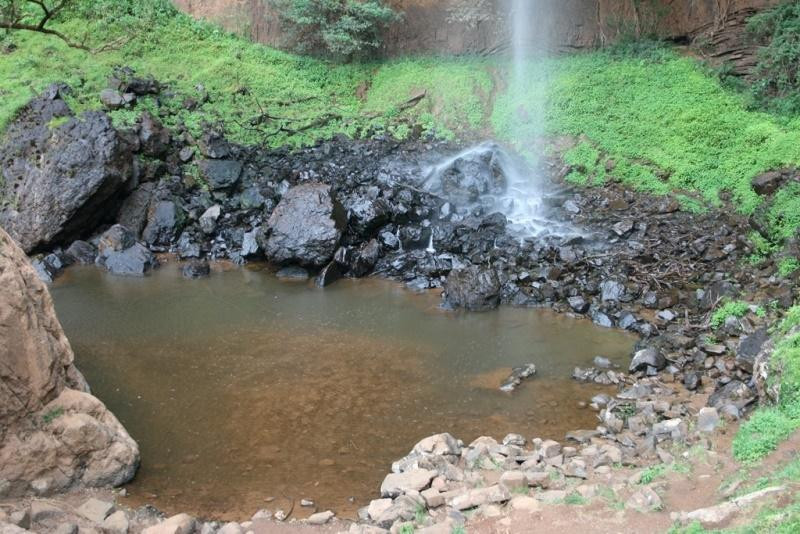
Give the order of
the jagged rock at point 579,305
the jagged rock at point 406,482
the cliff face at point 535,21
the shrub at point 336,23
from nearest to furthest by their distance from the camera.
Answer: the jagged rock at point 406,482, the jagged rock at point 579,305, the cliff face at point 535,21, the shrub at point 336,23

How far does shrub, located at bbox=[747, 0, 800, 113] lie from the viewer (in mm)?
17531

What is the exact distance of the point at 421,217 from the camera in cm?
1750

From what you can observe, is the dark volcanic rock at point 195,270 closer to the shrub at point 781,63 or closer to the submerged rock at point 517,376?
the submerged rock at point 517,376

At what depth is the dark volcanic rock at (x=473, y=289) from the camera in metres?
14.1

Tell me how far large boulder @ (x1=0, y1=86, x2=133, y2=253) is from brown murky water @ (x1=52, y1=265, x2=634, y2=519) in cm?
210

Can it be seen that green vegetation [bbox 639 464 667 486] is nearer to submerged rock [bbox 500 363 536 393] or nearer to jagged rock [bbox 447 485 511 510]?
jagged rock [bbox 447 485 511 510]

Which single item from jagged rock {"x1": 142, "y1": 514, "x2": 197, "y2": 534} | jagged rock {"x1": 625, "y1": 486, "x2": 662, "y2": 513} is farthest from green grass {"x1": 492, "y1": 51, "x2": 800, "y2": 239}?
jagged rock {"x1": 142, "y1": 514, "x2": 197, "y2": 534}

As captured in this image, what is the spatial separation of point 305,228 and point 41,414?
8800 millimetres

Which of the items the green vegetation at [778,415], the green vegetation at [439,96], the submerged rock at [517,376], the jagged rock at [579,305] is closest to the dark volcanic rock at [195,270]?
the green vegetation at [439,96]

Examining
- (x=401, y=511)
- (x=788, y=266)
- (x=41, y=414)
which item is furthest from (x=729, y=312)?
(x=41, y=414)

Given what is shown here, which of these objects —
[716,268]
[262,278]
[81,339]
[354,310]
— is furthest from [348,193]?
[716,268]

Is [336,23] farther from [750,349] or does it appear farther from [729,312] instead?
[750,349]

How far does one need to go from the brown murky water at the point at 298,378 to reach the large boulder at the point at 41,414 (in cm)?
54

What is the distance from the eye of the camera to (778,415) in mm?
7520
